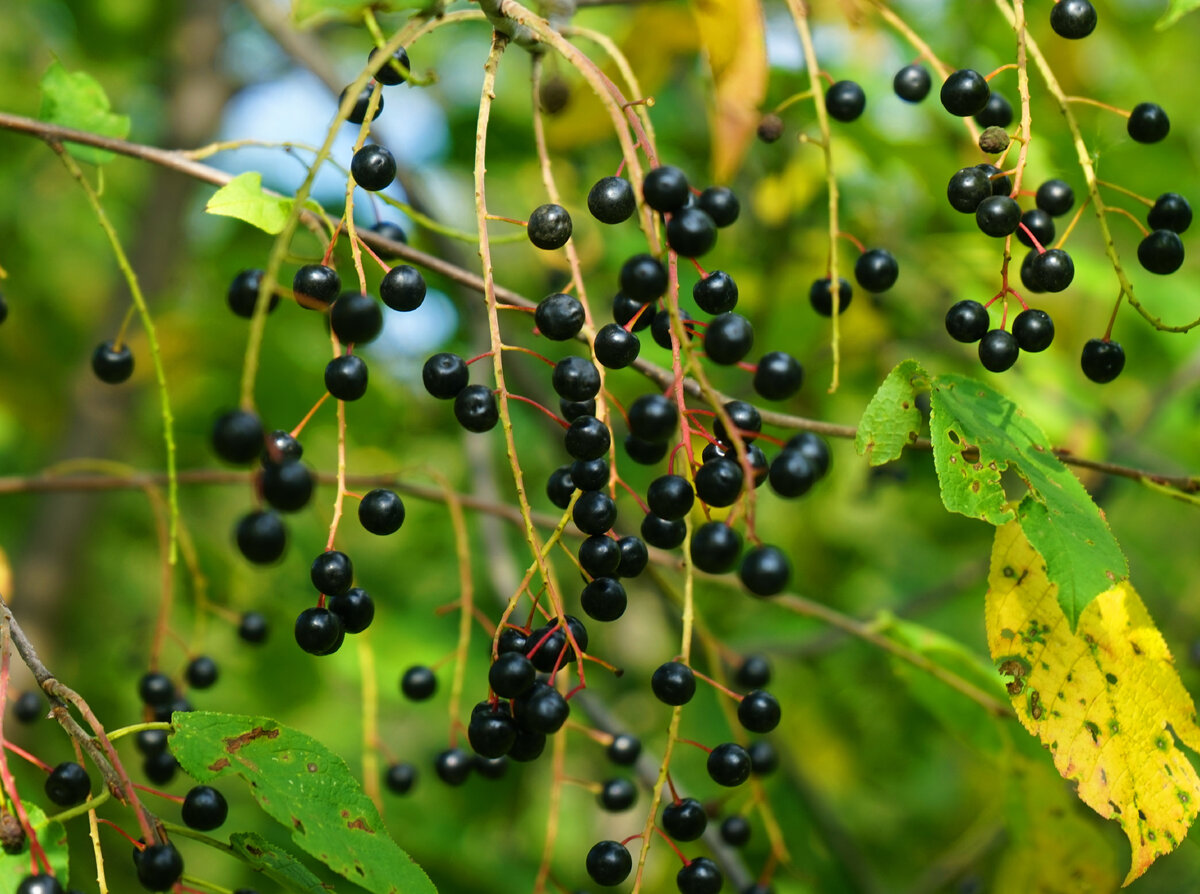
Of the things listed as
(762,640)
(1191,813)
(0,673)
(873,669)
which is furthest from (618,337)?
A: (873,669)

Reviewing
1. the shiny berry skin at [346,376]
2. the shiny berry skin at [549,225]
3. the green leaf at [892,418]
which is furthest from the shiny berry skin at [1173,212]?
the shiny berry skin at [346,376]

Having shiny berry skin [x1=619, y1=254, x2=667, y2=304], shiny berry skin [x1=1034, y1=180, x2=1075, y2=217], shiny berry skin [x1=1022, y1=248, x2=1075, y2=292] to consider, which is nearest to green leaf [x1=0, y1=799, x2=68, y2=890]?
shiny berry skin [x1=619, y1=254, x2=667, y2=304]

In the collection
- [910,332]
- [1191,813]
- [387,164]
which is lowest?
[1191,813]

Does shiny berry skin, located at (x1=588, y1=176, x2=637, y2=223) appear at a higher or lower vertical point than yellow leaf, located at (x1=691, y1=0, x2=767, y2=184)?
lower

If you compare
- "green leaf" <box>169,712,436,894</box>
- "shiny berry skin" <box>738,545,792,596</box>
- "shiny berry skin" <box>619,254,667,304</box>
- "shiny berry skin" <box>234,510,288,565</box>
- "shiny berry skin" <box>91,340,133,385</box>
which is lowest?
"green leaf" <box>169,712,436,894</box>

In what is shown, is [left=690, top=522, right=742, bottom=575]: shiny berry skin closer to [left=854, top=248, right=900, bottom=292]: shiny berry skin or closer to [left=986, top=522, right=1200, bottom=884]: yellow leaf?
[left=986, top=522, right=1200, bottom=884]: yellow leaf

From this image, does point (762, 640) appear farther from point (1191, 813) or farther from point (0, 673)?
point (0, 673)

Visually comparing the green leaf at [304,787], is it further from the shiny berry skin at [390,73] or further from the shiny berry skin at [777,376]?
the shiny berry skin at [390,73]
